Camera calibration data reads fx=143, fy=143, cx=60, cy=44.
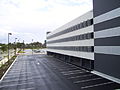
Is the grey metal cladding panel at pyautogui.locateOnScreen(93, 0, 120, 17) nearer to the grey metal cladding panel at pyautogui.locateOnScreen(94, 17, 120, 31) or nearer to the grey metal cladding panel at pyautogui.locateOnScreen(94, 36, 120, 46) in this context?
the grey metal cladding panel at pyautogui.locateOnScreen(94, 17, 120, 31)

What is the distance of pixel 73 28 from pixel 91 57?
12.6m

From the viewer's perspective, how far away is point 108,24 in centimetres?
2381

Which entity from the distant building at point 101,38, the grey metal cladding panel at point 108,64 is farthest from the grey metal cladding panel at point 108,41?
the grey metal cladding panel at point 108,64

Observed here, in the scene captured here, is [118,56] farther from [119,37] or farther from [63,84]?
[63,84]

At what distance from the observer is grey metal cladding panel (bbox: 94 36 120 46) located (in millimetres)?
21703

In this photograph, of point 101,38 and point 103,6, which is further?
point 101,38

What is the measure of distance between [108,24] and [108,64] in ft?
21.8

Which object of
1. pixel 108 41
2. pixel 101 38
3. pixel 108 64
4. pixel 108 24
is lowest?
pixel 108 64

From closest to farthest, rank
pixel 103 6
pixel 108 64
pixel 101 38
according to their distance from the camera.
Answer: pixel 108 64, pixel 103 6, pixel 101 38

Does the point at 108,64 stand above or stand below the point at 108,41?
below

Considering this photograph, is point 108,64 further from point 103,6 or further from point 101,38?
point 103,6

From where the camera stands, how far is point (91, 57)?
2894 centimetres

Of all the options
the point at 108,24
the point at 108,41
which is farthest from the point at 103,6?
the point at 108,41

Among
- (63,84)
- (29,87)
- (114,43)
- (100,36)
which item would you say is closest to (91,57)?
(100,36)
